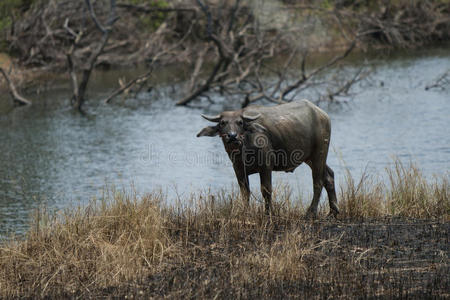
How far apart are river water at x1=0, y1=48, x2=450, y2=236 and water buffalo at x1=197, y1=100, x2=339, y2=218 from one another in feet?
3.06

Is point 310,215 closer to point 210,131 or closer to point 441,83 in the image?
point 210,131

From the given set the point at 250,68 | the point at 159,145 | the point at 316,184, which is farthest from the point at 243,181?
the point at 250,68

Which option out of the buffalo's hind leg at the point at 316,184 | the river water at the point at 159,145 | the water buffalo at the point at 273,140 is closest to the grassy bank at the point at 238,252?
the buffalo's hind leg at the point at 316,184

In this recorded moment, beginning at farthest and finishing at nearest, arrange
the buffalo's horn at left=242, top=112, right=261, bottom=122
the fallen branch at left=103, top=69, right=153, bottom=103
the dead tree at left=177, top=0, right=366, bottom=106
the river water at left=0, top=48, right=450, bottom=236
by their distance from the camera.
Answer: the fallen branch at left=103, top=69, right=153, bottom=103 → the dead tree at left=177, top=0, right=366, bottom=106 → the river water at left=0, top=48, right=450, bottom=236 → the buffalo's horn at left=242, top=112, right=261, bottom=122

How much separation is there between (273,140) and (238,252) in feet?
5.33

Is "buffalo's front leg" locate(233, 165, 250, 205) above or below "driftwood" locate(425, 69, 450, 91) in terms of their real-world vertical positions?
below

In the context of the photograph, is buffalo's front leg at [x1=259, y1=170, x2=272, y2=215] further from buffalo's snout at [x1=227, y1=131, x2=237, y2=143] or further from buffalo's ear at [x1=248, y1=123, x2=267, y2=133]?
buffalo's snout at [x1=227, y1=131, x2=237, y2=143]

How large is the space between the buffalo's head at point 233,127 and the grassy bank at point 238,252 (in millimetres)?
948

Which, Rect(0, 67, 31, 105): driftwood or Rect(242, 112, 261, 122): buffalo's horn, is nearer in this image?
Rect(242, 112, 261, 122): buffalo's horn

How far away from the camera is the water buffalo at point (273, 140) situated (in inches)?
308

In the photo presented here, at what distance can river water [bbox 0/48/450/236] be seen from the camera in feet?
44.5

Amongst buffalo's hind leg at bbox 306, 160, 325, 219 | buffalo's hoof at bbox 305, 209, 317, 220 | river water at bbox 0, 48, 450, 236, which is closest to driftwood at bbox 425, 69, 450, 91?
river water at bbox 0, 48, 450, 236

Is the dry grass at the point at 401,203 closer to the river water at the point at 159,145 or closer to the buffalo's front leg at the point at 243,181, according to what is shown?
the river water at the point at 159,145

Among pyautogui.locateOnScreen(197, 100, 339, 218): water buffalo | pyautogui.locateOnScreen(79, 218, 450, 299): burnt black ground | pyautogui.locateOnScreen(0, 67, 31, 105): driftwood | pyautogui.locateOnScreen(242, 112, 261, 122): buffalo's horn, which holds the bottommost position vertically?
pyautogui.locateOnScreen(79, 218, 450, 299): burnt black ground
